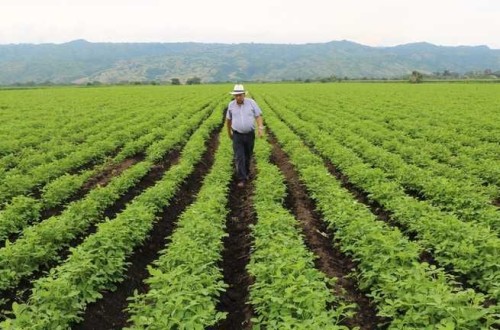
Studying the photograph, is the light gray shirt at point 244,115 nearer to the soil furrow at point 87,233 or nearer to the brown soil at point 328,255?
the brown soil at point 328,255

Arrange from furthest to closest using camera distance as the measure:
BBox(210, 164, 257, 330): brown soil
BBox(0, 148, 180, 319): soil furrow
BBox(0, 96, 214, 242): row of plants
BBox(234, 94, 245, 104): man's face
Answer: BBox(234, 94, 245, 104): man's face
BBox(0, 96, 214, 242): row of plants
BBox(0, 148, 180, 319): soil furrow
BBox(210, 164, 257, 330): brown soil

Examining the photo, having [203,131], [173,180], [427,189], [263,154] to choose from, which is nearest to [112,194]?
[173,180]

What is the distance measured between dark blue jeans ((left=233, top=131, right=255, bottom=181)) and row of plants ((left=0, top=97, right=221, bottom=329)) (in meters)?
3.15

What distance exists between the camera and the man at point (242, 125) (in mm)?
11906

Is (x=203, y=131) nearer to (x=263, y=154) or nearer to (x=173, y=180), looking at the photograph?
(x=263, y=154)

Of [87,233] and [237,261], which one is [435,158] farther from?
[87,233]

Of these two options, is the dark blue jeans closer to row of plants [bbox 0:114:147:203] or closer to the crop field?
the crop field

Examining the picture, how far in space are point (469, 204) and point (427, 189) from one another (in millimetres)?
1301

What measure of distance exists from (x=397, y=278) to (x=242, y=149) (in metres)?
7.17

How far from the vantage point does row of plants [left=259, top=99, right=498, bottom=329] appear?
14.5 ft

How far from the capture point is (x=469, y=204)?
8.80m

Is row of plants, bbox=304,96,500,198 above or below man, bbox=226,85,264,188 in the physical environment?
below

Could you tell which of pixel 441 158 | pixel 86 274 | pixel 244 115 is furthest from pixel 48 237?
pixel 441 158

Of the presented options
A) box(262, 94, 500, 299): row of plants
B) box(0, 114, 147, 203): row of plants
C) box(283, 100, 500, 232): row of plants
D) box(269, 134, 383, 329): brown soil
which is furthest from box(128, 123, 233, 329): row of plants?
box(0, 114, 147, 203): row of plants
